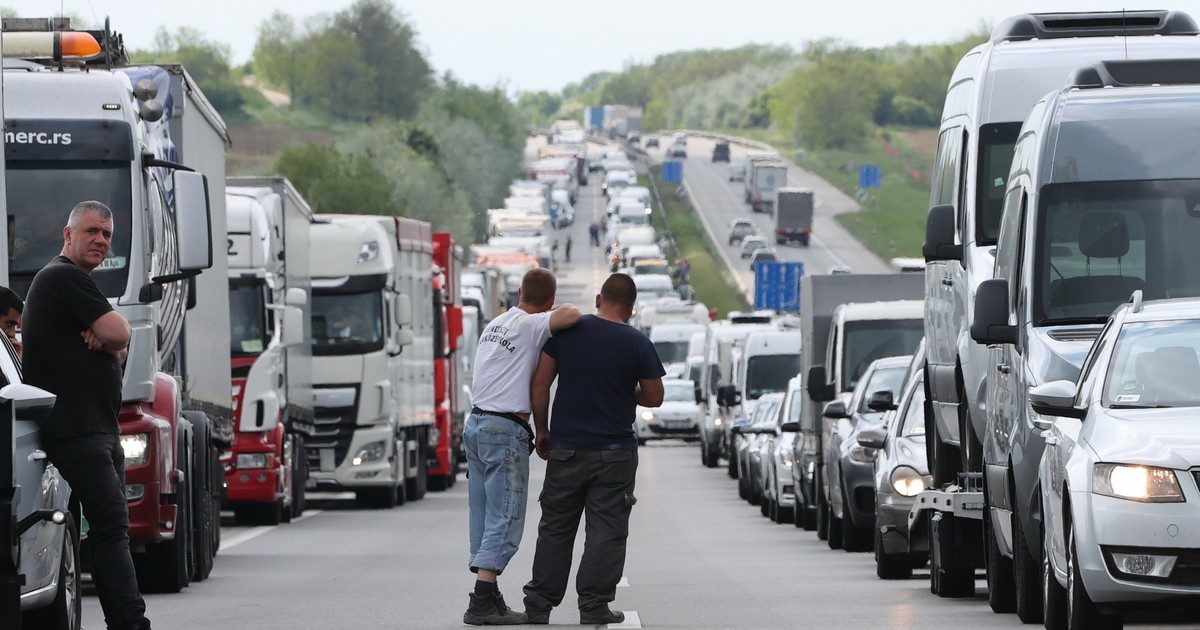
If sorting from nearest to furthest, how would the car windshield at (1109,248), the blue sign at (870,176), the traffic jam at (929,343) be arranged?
the traffic jam at (929,343) → the car windshield at (1109,248) → the blue sign at (870,176)

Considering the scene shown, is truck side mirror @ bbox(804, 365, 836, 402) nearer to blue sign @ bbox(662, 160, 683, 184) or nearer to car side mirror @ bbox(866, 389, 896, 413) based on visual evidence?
car side mirror @ bbox(866, 389, 896, 413)

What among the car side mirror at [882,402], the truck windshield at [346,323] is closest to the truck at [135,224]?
the car side mirror at [882,402]

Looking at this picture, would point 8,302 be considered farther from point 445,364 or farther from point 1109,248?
point 445,364

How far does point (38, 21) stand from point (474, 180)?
14444 centimetres

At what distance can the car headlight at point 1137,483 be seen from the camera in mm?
10570

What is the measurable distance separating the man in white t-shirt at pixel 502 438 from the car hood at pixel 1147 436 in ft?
10.7

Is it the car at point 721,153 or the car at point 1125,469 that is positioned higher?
the car at point 721,153

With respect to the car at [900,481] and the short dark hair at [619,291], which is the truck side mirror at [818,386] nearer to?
the car at [900,481]

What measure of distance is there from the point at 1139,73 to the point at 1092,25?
2.66 m

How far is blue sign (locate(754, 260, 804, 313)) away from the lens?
80.5 metres

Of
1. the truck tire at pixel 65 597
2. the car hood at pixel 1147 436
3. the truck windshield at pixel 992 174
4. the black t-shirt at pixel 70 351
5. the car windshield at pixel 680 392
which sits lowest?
Result: the car windshield at pixel 680 392

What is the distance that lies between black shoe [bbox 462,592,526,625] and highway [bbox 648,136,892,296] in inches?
3283

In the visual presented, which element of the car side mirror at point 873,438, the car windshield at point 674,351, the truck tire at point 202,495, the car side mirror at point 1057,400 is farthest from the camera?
the car windshield at point 674,351

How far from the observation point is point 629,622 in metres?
13.7
